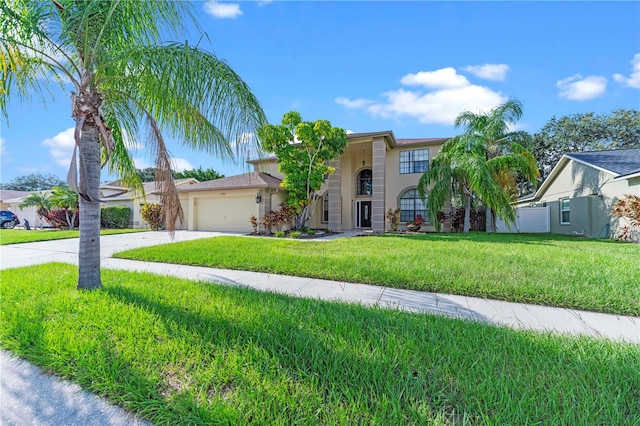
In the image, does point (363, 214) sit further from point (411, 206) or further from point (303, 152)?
point (303, 152)

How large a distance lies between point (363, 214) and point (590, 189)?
1297 cm

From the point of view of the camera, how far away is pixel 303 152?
15.6 metres

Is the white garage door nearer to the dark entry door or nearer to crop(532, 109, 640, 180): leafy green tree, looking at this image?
the dark entry door

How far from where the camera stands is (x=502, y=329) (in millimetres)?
3205

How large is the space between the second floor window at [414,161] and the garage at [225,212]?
10491mm

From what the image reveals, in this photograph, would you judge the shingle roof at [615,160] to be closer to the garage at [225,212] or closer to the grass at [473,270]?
the grass at [473,270]

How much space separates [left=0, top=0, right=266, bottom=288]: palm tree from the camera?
13.2 feet

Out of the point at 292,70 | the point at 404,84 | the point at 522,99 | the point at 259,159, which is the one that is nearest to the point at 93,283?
the point at 259,159

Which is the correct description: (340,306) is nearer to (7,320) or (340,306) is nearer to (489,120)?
(7,320)

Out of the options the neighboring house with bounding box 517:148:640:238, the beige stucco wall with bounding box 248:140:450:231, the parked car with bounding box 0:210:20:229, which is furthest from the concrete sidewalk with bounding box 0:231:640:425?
the parked car with bounding box 0:210:20:229

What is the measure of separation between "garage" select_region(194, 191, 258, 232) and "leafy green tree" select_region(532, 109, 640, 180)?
32055mm

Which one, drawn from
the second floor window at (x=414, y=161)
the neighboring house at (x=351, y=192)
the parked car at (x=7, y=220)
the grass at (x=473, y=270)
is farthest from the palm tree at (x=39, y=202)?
the second floor window at (x=414, y=161)

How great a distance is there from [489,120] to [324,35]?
12326 millimetres

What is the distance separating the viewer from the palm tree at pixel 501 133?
16.1 meters
